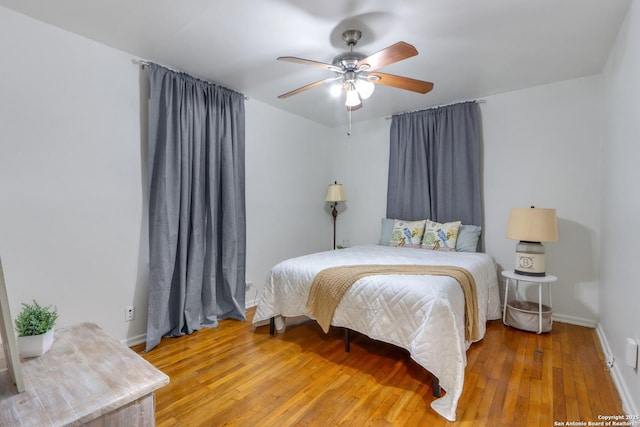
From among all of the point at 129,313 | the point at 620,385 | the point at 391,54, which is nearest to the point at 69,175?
the point at 129,313

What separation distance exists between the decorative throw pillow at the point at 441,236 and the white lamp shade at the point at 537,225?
65cm

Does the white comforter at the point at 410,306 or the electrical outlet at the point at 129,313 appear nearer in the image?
the white comforter at the point at 410,306

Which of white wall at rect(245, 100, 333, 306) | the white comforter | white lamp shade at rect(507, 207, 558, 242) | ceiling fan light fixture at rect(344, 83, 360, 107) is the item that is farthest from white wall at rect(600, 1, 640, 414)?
white wall at rect(245, 100, 333, 306)

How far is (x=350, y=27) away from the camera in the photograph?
2.10 meters

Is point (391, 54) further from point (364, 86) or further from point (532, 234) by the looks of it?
point (532, 234)

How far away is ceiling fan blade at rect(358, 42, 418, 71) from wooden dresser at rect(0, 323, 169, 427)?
191 cm

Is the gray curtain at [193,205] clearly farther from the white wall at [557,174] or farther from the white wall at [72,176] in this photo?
the white wall at [557,174]

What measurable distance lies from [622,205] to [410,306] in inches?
59.9

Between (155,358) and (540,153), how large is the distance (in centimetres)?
397

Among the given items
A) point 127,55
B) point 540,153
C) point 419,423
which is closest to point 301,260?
point 419,423

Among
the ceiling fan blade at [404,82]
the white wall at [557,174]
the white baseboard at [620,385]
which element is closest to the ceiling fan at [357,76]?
the ceiling fan blade at [404,82]

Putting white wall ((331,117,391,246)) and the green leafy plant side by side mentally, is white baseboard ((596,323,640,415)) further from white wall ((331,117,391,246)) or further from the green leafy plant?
the green leafy plant

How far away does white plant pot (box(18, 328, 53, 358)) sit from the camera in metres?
1.02

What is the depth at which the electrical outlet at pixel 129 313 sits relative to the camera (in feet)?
8.25
